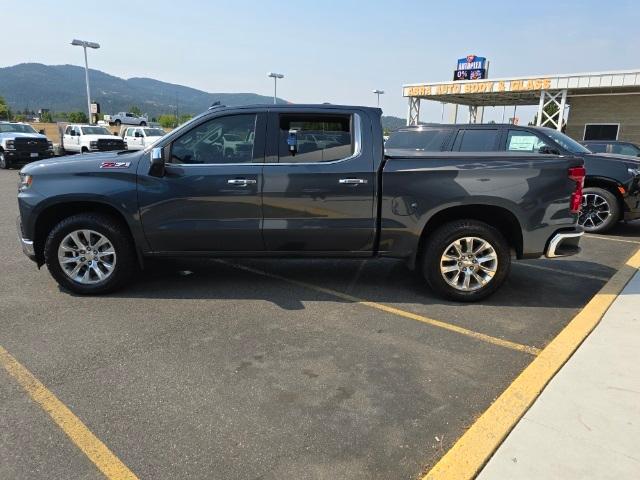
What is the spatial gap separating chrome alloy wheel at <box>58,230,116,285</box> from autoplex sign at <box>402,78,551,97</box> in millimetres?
21821

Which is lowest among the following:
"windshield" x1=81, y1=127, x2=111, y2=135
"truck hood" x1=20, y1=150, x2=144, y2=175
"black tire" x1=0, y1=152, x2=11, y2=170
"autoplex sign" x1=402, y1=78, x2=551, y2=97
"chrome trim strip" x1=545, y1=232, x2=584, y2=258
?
"black tire" x1=0, y1=152, x2=11, y2=170

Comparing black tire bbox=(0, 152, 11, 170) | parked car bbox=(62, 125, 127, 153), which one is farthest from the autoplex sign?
black tire bbox=(0, 152, 11, 170)

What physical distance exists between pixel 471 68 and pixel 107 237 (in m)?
32.7

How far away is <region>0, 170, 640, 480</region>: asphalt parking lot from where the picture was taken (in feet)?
8.57

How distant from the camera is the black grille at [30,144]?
64.4 ft

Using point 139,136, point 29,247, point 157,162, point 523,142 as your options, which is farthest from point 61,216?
point 139,136

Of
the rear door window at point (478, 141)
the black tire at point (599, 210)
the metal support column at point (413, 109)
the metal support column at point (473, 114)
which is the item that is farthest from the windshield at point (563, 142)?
the metal support column at point (473, 114)

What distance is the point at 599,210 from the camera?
8555 mm

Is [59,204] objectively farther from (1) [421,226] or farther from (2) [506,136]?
(2) [506,136]

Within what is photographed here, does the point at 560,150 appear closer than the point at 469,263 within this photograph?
No

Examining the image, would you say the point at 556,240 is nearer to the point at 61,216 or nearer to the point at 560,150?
the point at 560,150

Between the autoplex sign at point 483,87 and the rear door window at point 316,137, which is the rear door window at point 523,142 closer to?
the rear door window at point 316,137

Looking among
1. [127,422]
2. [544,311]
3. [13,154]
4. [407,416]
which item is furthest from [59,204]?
[13,154]

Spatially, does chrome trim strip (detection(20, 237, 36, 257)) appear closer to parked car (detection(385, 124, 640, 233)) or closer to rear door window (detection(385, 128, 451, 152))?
parked car (detection(385, 124, 640, 233))
